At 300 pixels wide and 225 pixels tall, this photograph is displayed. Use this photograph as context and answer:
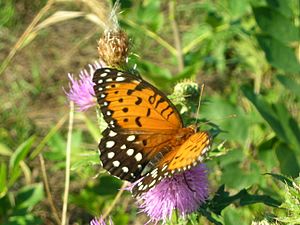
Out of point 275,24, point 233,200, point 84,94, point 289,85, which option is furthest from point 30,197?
point 275,24

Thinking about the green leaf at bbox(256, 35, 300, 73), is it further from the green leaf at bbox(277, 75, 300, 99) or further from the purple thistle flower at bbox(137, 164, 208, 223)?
the purple thistle flower at bbox(137, 164, 208, 223)

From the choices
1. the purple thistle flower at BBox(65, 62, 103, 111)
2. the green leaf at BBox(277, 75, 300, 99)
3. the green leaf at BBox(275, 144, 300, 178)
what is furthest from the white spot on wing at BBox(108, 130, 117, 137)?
the green leaf at BBox(277, 75, 300, 99)

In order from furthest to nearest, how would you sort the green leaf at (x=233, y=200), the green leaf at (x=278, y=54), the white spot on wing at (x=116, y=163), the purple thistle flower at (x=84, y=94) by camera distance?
the green leaf at (x=278, y=54)
the purple thistle flower at (x=84, y=94)
the green leaf at (x=233, y=200)
the white spot on wing at (x=116, y=163)

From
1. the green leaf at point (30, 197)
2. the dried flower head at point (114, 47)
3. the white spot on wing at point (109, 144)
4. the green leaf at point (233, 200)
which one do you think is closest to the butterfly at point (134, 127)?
the white spot on wing at point (109, 144)

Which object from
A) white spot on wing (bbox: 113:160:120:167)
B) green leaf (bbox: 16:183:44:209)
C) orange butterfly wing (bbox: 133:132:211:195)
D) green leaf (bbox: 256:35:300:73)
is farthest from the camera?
green leaf (bbox: 16:183:44:209)

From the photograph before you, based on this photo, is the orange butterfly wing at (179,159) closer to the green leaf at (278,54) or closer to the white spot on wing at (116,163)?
the white spot on wing at (116,163)

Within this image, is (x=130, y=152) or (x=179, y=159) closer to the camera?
(x=179, y=159)

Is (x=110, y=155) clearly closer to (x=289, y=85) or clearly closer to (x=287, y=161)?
(x=287, y=161)

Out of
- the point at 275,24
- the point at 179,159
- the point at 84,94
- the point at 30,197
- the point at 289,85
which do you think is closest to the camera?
the point at 179,159
